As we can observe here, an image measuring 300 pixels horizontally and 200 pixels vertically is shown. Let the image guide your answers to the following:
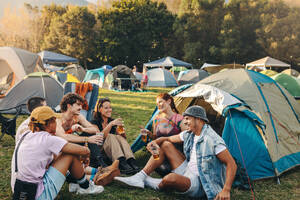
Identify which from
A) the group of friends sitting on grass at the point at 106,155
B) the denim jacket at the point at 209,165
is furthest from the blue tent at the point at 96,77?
the denim jacket at the point at 209,165

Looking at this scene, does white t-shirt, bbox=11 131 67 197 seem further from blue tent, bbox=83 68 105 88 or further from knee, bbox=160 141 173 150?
blue tent, bbox=83 68 105 88

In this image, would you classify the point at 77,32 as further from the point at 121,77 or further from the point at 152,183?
the point at 152,183

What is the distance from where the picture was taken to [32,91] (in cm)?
903

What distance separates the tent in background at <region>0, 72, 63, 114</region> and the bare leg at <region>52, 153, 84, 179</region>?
642cm

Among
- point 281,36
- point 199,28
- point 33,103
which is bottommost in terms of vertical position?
point 33,103

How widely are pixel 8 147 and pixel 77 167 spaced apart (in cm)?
327

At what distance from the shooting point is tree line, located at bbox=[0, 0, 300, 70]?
3148cm

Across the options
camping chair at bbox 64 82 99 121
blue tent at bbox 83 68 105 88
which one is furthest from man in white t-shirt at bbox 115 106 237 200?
blue tent at bbox 83 68 105 88

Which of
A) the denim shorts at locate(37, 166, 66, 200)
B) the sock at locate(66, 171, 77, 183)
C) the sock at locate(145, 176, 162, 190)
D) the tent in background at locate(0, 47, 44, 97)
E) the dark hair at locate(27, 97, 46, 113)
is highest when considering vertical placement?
the tent in background at locate(0, 47, 44, 97)

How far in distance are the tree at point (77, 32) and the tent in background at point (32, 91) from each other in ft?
80.2

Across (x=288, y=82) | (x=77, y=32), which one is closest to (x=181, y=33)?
(x=77, y=32)

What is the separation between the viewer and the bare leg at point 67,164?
9.39ft

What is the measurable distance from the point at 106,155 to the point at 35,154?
173cm

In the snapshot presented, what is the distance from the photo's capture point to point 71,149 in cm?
277
